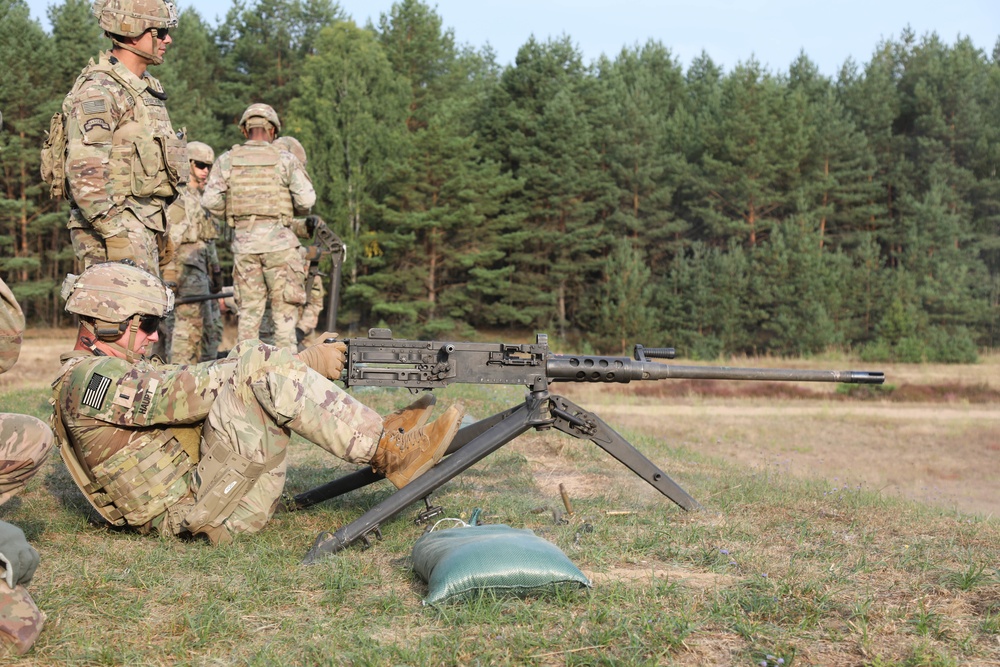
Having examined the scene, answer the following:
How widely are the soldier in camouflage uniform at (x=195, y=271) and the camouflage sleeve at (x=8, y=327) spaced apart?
621 centimetres

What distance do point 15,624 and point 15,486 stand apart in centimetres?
72

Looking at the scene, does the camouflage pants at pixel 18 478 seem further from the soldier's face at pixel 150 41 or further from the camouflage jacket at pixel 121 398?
the soldier's face at pixel 150 41

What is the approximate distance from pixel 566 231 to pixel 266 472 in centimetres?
3835

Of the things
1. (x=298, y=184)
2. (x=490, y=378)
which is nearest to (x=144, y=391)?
(x=490, y=378)

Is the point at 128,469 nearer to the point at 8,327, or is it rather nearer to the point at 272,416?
the point at 272,416

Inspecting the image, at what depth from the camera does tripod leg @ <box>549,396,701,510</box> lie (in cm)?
526

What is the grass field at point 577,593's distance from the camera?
3.40m

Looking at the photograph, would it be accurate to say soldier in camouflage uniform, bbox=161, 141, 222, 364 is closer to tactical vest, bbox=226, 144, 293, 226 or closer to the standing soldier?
tactical vest, bbox=226, 144, 293, 226

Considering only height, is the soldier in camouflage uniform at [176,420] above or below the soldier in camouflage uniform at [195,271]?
below

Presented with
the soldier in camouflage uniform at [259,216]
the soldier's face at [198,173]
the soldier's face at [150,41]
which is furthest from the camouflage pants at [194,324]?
the soldier's face at [150,41]

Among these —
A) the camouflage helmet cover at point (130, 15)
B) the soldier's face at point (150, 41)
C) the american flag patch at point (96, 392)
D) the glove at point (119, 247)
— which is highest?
the camouflage helmet cover at point (130, 15)

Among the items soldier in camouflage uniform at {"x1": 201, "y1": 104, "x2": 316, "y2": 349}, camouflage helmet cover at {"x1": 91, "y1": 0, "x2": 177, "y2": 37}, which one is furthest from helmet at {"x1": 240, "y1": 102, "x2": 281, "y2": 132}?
camouflage helmet cover at {"x1": 91, "y1": 0, "x2": 177, "y2": 37}

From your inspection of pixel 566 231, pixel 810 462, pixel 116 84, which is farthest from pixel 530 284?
pixel 116 84

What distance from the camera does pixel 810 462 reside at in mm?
14734
